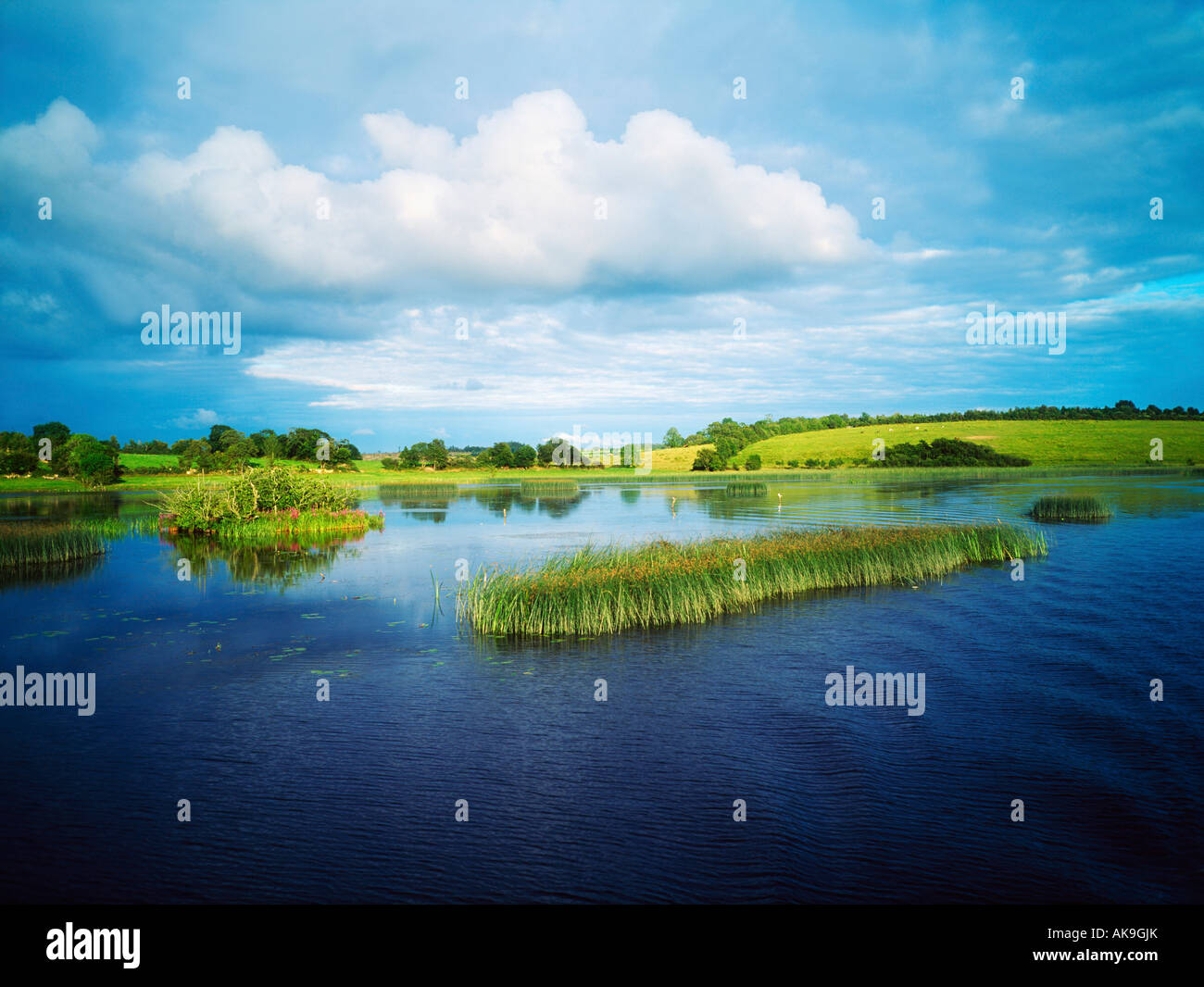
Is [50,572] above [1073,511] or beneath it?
beneath

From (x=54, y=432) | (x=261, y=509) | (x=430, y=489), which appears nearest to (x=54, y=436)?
(x=54, y=432)

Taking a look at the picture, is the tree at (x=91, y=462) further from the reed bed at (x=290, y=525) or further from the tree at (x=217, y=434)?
the reed bed at (x=290, y=525)

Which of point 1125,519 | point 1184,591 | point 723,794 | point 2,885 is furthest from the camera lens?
point 1125,519

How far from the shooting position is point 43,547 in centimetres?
3189

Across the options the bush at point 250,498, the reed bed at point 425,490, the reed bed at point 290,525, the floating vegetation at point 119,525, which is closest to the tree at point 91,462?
the reed bed at point 425,490

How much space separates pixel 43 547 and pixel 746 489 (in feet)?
198

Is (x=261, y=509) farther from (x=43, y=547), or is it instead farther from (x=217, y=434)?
(x=217, y=434)

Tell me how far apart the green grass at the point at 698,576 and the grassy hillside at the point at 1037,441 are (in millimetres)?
84144

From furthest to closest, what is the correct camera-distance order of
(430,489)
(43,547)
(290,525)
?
(430,489), (290,525), (43,547)

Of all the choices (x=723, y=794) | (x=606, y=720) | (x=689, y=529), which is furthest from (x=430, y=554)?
(x=723, y=794)

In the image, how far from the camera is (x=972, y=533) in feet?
98.4

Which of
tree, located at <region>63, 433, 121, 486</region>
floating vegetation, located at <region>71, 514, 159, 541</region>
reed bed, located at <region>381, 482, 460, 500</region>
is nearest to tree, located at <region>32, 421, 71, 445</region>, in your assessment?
tree, located at <region>63, 433, 121, 486</region>
